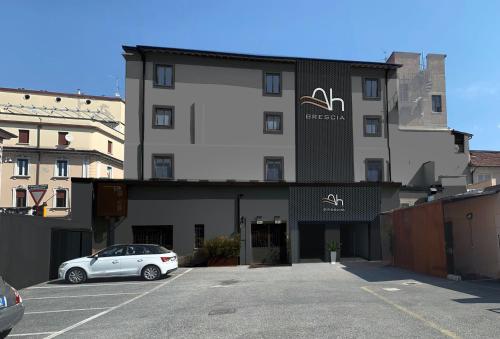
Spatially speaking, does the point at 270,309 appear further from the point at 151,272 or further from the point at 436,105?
the point at 436,105

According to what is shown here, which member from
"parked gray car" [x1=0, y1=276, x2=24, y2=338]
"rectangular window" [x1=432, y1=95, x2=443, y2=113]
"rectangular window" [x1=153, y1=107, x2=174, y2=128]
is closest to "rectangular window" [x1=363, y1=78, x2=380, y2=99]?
"rectangular window" [x1=432, y1=95, x2=443, y2=113]

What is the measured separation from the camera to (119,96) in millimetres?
60156

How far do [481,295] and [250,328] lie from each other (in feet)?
22.3

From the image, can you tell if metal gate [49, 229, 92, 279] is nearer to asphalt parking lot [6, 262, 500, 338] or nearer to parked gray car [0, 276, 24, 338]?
asphalt parking lot [6, 262, 500, 338]

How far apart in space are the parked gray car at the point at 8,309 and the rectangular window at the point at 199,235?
17805 millimetres

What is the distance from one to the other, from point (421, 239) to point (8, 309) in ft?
50.6

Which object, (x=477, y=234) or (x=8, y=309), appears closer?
(x=8, y=309)

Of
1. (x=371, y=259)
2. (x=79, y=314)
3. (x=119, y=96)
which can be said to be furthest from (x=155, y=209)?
(x=119, y=96)

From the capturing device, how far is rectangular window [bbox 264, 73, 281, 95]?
29197 millimetres

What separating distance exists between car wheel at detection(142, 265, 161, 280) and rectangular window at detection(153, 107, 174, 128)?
11.9m

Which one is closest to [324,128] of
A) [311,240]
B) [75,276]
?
[311,240]

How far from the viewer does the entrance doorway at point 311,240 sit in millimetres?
28391

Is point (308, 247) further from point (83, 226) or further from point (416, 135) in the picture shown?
point (83, 226)

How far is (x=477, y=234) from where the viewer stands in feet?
57.2
